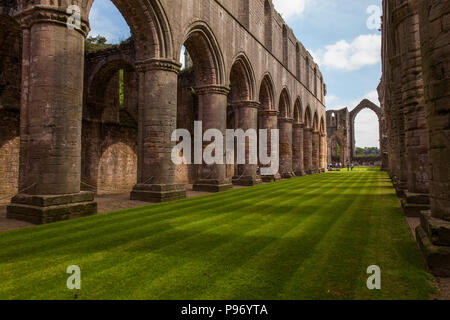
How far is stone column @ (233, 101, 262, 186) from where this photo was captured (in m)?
13.5

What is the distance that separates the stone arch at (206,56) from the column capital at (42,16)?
17.4 feet

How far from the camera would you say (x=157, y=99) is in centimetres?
827

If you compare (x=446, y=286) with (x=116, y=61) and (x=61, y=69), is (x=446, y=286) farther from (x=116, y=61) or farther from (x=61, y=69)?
(x=116, y=61)

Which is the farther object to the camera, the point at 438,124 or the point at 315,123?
the point at 315,123

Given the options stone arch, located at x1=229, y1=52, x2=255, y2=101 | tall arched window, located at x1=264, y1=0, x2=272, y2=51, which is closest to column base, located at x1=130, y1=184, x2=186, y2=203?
stone arch, located at x1=229, y1=52, x2=255, y2=101

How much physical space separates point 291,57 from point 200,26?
504 inches

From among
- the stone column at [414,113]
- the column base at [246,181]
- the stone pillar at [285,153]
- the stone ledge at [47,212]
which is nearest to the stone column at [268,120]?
the stone pillar at [285,153]

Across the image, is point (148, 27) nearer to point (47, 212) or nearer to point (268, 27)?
point (47, 212)

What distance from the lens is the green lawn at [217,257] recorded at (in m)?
2.42

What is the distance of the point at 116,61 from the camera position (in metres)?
11.6

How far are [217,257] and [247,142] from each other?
10.6 metres

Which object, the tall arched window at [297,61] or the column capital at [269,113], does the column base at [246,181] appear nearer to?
the column capital at [269,113]

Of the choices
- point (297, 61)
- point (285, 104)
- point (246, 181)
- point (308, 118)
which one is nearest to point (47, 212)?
point (246, 181)

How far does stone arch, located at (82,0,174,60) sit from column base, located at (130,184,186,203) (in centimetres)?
382
